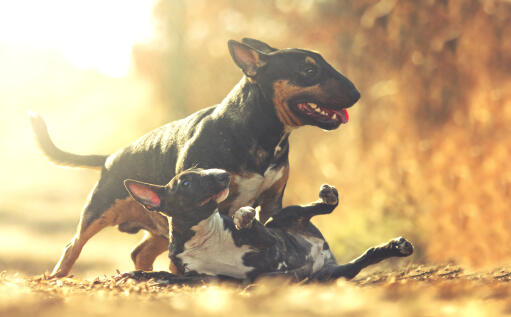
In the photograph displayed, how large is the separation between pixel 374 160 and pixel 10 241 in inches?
308

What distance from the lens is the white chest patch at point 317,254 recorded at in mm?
4574

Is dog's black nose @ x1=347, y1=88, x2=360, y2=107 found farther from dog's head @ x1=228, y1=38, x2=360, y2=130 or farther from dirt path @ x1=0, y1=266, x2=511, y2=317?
dirt path @ x1=0, y1=266, x2=511, y2=317

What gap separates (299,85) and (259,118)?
393mm

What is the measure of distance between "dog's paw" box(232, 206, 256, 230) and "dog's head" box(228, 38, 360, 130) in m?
0.96

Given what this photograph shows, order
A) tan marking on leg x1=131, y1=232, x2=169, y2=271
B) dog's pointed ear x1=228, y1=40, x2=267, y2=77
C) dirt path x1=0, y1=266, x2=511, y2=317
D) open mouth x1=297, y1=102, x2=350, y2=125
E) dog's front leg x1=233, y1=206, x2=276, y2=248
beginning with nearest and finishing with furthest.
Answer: dirt path x1=0, y1=266, x2=511, y2=317, dog's front leg x1=233, y1=206, x2=276, y2=248, open mouth x1=297, y1=102, x2=350, y2=125, dog's pointed ear x1=228, y1=40, x2=267, y2=77, tan marking on leg x1=131, y1=232, x2=169, y2=271

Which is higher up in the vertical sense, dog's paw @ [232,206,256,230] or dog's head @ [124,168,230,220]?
dog's head @ [124,168,230,220]

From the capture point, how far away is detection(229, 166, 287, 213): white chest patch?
4.70 meters

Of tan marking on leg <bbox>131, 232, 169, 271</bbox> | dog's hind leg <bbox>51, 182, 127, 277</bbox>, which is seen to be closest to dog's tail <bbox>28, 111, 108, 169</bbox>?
dog's hind leg <bbox>51, 182, 127, 277</bbox>

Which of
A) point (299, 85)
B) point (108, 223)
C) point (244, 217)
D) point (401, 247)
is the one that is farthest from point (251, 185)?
point (108, 223)

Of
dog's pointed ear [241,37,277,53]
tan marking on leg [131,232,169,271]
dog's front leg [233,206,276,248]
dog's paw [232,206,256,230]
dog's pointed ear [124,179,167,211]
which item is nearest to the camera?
dog's paw [232,206,256,230]

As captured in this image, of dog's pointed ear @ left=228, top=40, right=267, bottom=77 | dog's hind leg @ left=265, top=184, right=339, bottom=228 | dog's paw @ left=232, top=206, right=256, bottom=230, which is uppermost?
dog's pointed ear @ left=228, top=40, right=267, bottom=77

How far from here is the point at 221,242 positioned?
4309 mm

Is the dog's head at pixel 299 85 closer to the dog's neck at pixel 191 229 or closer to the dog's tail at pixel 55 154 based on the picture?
the dog's neck at pixel 191 229

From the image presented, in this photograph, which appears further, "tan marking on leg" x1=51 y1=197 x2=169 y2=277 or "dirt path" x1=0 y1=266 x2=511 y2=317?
"tan marking on leg" x1=51 y1=197 x2=169 y2=277
